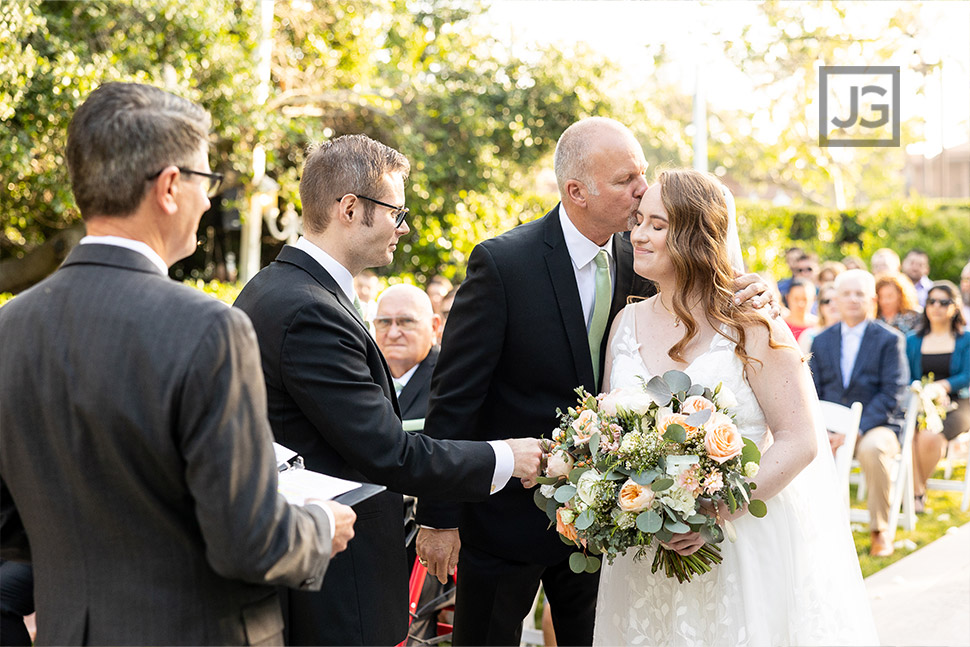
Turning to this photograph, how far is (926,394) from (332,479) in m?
7.46

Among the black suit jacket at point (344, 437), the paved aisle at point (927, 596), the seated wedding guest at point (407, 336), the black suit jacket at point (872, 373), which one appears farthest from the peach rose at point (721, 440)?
the black suit jacket at point (872, 373)

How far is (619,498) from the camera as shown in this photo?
290 cm

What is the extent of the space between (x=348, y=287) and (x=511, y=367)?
0.90 m

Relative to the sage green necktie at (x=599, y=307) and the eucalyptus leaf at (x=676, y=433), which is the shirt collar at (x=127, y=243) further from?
the sage green necktie at (x=599, y=307)

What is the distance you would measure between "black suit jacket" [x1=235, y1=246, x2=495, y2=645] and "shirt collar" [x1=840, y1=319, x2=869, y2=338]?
20.1ft

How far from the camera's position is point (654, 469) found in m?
2.89

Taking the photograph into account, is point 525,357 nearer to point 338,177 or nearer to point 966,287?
point 338,177

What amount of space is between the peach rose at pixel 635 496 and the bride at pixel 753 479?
1.34 feet

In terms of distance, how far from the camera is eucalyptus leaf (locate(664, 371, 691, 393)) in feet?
10.0

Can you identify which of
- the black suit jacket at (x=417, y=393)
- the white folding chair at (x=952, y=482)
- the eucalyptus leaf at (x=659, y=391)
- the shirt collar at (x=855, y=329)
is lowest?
the white folding chair at (x=952, y=482)

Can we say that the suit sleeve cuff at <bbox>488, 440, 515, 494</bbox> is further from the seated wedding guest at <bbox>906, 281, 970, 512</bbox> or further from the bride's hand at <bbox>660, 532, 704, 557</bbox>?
the seated wedding guest at <bbox>906, 281, 970, 512</bbox>

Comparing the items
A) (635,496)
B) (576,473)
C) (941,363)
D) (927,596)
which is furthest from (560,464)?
(941,363)

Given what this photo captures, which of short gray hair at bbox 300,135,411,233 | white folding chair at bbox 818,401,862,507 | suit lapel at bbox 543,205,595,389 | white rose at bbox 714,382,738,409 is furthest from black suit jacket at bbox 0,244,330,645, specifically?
white folding chair at bbox 818,401,862,507

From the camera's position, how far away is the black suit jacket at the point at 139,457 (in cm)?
180
